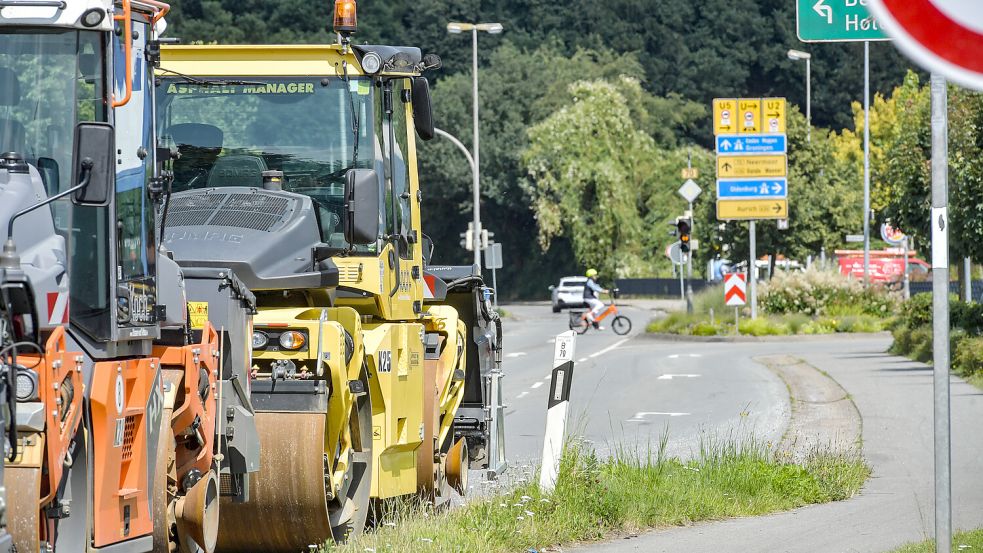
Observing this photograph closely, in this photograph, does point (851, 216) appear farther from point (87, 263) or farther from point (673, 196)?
point (87, 263)

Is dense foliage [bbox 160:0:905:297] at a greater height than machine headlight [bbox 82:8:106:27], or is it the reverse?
dense foliage [bbox 160:0:905:297]

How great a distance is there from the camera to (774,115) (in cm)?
3938

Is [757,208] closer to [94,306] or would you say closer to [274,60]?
[274,60]

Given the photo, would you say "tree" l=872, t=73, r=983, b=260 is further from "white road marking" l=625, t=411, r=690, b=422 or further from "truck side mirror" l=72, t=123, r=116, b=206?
"truck side mirror" l=72, t=123, r=116, b=206

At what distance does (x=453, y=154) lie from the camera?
8175 centimetres

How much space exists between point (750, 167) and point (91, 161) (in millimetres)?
35061

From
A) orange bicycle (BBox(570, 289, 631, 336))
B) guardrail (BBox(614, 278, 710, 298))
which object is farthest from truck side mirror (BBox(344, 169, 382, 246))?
guardrail (BBox(614, 278, 710, 298))

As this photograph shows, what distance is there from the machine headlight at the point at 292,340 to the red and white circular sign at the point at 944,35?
5.32m

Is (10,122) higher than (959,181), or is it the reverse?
(959,181)

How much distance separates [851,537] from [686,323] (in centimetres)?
3227

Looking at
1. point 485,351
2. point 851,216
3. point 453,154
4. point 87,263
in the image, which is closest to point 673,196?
point 453,154

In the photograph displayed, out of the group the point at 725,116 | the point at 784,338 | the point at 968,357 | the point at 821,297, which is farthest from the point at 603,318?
the point at 968,357

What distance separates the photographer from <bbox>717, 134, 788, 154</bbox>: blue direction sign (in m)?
39.1

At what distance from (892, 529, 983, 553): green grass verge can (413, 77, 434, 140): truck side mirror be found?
3.89 meters
